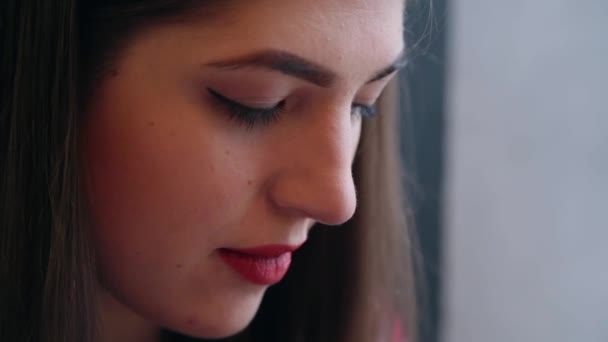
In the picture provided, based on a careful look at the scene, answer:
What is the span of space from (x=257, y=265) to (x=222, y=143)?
134mm

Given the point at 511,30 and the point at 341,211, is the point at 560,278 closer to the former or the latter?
the point at 511,30

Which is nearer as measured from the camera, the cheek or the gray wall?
the cheek

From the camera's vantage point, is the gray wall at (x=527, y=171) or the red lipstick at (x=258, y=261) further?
the gray wall at (x=527, y=171)

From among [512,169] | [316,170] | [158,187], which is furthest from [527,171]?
[158,187]

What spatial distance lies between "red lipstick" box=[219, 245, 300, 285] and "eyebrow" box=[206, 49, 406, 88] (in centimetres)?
16

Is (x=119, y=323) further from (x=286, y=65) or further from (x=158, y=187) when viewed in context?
(x=286, y=65)

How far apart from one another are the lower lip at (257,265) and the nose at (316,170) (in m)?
0.06

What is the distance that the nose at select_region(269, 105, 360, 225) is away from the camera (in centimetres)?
58

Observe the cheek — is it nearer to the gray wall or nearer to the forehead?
the forehead

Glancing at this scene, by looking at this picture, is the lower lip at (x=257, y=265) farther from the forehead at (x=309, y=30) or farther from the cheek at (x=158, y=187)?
the forehead at (x=309, y=30)

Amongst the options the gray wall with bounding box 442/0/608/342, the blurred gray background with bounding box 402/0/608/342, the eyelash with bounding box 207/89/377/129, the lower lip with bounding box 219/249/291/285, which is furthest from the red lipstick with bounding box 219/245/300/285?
the gray wall with bounding box 442/0/608/342

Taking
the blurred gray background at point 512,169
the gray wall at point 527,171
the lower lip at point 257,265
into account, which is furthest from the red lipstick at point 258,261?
the gray wall at point 527,171

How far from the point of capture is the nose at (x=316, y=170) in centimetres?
58

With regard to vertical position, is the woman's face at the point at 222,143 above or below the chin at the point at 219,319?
above
